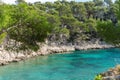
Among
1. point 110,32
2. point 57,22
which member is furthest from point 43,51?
point 110,32

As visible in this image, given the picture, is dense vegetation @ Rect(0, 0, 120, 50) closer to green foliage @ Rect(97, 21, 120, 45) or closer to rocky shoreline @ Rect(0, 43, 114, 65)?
green foliage @ Rect(97, 21, 120, 45)

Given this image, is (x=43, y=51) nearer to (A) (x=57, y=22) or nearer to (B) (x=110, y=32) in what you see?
(A) (x=57, y=22)

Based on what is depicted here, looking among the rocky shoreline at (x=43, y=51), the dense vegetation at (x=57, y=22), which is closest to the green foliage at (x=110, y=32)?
the dense vegetation at (x=57, y=22)

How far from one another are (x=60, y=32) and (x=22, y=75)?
31550 mm

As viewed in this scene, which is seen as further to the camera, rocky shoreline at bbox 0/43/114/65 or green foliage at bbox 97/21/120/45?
rocky shoreline at bbox 0/43/114/65

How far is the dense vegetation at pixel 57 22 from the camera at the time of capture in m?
15.1

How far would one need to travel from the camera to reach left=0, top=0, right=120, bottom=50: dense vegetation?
49.6 feet

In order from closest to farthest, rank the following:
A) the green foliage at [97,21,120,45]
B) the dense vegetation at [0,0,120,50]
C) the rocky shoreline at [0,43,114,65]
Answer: the dense vegetation at [0,0,120,50]
the green foliage at [97,21,120,45]
the rocky shoreline at [0,43,114,65]

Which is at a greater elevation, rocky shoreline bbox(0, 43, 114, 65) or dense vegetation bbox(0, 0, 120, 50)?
dense vegetation bbox(0, 0, 120, 50)

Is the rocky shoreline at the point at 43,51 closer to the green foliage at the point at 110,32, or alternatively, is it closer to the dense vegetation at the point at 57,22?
the dense vegetation at the point at 57,22

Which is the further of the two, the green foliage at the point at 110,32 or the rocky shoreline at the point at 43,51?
the rocky shoreline at the point at 43,51

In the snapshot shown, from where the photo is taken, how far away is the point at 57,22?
204 feet

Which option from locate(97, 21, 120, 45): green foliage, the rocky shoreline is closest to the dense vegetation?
locate(97, 21, 120, 45): green foliage

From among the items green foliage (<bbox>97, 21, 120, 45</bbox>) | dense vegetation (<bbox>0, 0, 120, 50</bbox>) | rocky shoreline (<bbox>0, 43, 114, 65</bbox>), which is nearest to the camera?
dense vegetation (<bbox>0, 0, 120, 50</bbox>)
